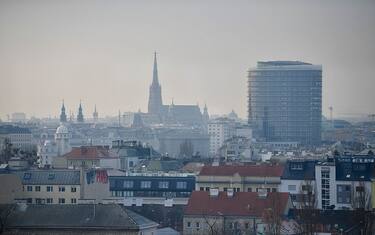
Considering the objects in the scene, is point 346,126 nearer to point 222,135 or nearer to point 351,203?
point 222,135

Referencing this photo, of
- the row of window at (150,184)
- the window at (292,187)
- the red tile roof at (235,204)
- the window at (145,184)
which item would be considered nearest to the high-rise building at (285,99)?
the row of window at (150,184)

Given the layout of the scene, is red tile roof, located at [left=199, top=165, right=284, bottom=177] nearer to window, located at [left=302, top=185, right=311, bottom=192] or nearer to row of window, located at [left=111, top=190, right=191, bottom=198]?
row of window, located at [left=111, top=190, right=191, bottom=198]

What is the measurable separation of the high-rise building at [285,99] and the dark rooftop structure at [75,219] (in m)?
106

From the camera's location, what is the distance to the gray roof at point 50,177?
135 feet

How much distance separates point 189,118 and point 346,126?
56.9m

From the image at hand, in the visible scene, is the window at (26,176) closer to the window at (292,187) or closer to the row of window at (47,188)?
the row of window at (47,188)

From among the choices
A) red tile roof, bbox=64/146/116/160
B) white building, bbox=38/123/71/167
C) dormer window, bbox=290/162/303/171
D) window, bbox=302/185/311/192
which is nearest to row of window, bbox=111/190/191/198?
dormer window, bbox=290/162/303/171

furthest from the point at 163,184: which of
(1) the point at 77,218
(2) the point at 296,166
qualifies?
(1) the point at 77,218

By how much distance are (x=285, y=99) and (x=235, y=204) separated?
110 m

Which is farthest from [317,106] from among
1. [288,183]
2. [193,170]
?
[288,183]

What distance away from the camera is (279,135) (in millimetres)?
139375

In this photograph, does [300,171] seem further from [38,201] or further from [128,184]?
[38,201]

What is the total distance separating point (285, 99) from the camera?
145250 millimetres

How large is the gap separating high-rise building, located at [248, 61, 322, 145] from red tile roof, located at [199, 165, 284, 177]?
304 ft
